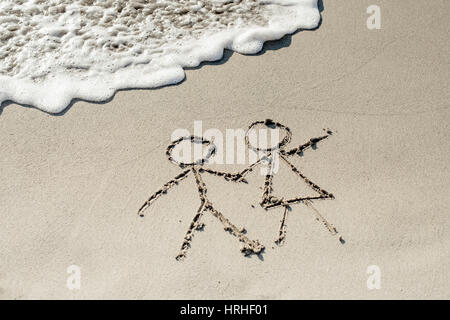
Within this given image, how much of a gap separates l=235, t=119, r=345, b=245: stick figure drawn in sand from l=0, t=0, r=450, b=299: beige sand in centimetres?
4

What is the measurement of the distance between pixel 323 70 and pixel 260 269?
1598 millimetres

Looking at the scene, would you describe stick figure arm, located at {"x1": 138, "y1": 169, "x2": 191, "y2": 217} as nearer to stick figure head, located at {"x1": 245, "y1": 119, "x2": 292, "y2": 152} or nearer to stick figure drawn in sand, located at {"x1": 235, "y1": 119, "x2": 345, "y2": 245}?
stick figure drawn in sand, located at {"x1": 235, "y1": 119, "x2": 345, "y2": 245}

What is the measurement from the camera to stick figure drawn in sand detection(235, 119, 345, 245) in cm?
252

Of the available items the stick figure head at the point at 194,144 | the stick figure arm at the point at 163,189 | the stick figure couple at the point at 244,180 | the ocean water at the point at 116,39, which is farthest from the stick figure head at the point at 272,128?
the ocean water at the point at 116,39

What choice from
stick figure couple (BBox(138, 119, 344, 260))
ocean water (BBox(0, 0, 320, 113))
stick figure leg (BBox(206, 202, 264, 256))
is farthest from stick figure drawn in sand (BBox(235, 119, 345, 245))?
ocean water (BBox(0, 0, 320, 113))

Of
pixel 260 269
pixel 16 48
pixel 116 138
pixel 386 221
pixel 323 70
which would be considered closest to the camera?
pixel 260 269

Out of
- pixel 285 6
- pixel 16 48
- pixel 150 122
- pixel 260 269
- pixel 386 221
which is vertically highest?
pixel 285 6

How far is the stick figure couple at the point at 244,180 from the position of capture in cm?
246

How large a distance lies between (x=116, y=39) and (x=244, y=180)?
1.72 m

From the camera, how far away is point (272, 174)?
8.94 ft

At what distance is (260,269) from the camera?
2.33 meters

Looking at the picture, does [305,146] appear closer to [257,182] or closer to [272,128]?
[272,128]

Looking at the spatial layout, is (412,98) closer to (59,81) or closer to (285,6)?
(285,6)

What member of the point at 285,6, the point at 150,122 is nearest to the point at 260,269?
the point at 150,122
